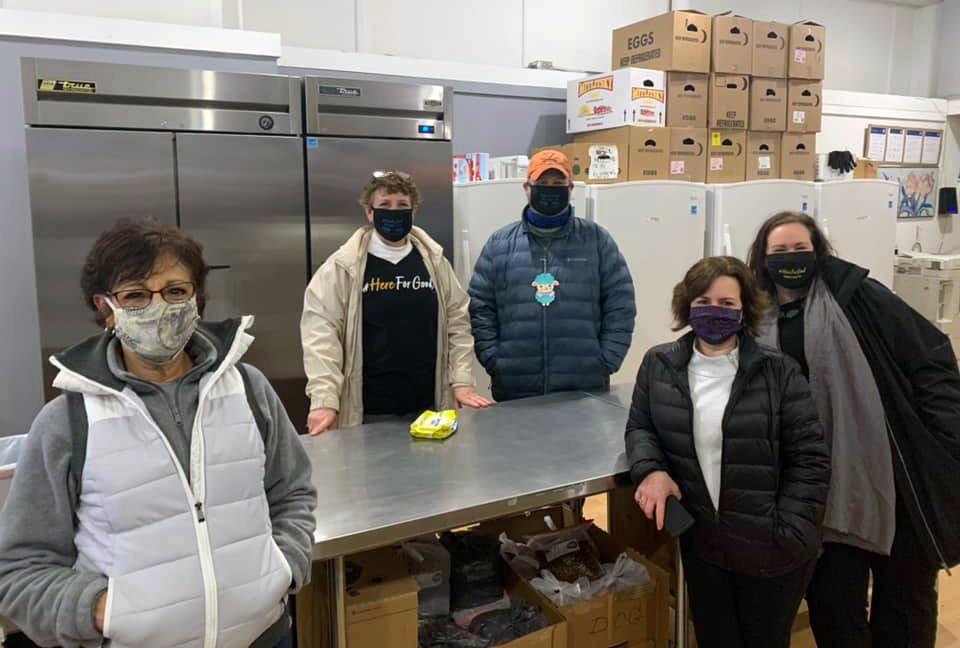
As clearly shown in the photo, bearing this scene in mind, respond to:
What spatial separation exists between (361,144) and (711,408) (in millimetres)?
2175

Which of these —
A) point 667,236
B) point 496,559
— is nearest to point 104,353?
point 496,559

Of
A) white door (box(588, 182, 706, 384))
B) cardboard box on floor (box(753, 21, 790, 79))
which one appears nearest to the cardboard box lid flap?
white door (box(588, 182, 706, 384))

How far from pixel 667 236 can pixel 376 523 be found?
303cm

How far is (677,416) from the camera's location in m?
1.80

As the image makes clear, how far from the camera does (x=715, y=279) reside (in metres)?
1.81

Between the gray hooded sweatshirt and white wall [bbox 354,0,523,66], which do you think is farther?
white wall [bbox 354,0,523,66]

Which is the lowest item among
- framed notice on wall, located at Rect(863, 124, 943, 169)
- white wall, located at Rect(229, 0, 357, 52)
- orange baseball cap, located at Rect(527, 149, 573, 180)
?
orange baseball cap, located at Rect(527, 149, 573, 180)

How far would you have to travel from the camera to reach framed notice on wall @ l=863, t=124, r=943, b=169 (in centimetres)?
626

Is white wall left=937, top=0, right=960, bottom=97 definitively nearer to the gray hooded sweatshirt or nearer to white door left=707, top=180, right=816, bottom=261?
white door left=707, top=180, right=816, bottom=261

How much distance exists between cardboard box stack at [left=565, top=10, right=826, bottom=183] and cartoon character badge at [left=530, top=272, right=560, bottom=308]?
179 cm

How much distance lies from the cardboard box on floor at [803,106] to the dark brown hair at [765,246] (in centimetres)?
302

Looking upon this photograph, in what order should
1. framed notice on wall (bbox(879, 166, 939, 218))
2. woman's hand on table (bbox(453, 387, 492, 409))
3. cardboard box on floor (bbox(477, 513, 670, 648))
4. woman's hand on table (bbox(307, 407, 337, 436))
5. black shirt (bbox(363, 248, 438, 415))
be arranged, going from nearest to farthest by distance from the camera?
cardboard box on floor (bbox(477, 513, 670, 648)) < woman's hand on table (bbox(307, 407, 337, 436)) < black shirt (bbox(363, 248, 438, 415)) < woman's hand on table (bbox(453, 387, 492, 409)) < framed notice on wall (bbox(879, 166, 939, 218))

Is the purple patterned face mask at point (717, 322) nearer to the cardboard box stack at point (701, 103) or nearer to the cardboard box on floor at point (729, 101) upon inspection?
the cardboard box stack at point (701, 103)

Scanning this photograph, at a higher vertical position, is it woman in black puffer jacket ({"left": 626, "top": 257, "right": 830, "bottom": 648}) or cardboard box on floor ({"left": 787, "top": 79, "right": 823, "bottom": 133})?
cardboard box on floor ({"left": 787, "top": 79, "right": 823, "bottom": 133})
